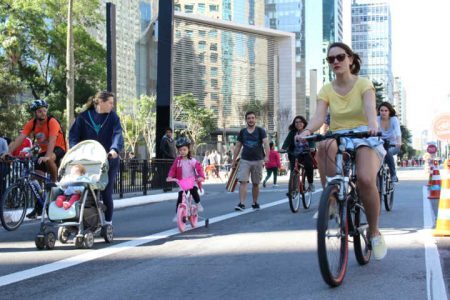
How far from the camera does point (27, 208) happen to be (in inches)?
358

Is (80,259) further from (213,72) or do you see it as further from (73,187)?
(213,72)

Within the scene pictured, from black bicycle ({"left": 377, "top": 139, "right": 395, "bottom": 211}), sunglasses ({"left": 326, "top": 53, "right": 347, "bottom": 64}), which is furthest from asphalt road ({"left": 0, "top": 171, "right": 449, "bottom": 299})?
sunglasses ({"left": 326, "top": 53, "right": 347, "bottom": 64})

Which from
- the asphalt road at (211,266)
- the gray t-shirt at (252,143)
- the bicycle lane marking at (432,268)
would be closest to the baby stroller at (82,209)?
the asphalt road at (211,266)

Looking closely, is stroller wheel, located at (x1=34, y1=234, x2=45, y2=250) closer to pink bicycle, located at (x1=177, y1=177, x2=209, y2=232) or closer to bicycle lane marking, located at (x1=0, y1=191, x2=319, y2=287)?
bicycle lane marking, located at (x1=0, y1=191, x2=319, y2=287)

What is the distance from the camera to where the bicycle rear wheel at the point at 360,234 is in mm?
5000

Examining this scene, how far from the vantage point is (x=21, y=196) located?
888 centimetres

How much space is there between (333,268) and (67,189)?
137 inches

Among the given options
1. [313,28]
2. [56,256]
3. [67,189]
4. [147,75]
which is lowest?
[56,256]

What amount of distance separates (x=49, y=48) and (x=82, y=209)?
3355 centimetres

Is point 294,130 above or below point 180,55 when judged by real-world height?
below

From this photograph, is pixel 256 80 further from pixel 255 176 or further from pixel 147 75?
pixel 255 176

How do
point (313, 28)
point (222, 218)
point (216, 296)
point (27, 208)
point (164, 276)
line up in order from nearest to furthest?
point (216, 296)
point (164, 276)
point (27, 208)
point (222, 218)
point (313, 28)

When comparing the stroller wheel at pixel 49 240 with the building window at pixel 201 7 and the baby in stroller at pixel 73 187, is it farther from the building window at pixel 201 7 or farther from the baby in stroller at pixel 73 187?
the building window at pixel 201 7

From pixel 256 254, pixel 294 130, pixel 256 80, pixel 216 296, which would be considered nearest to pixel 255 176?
pixel 294 130
